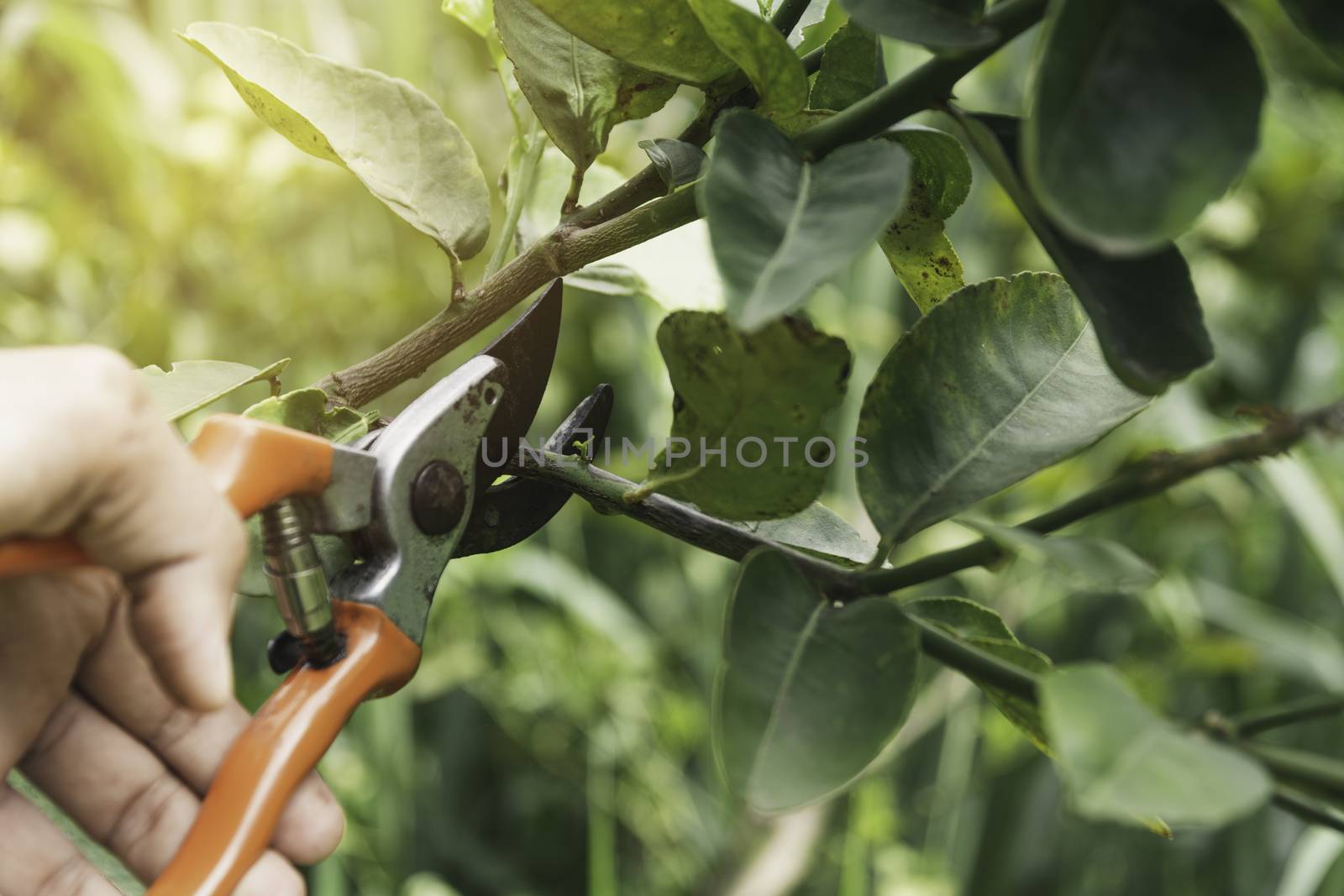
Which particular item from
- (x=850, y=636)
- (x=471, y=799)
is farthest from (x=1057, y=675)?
(x=471, y=799)

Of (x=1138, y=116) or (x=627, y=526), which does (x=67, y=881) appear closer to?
(x=1138, y=116)

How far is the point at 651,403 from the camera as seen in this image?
108cm

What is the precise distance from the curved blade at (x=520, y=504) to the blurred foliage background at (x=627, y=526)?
0.47 meters

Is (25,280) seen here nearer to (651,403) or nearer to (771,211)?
(651,403)

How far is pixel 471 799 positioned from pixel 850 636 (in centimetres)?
130

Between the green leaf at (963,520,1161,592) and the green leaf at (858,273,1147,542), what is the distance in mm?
41

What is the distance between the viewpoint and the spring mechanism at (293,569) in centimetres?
29

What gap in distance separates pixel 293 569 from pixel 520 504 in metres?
0.10

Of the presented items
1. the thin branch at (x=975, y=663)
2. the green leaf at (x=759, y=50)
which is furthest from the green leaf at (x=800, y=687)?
the green leaf at (x=759, y=50)

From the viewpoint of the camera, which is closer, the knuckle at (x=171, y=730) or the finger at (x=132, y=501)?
the finger at (x=132, y=501)

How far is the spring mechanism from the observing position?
11.6 inches

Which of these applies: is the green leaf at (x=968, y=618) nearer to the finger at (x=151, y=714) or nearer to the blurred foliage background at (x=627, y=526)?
the finger at (x=151, y=714)

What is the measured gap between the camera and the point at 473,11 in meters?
0.36

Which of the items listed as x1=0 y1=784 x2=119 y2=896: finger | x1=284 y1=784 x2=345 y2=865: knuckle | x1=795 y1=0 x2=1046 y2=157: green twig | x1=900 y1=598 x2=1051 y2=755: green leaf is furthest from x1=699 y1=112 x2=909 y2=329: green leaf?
x1=0 y1=784 x2=119 y2=896: finger
